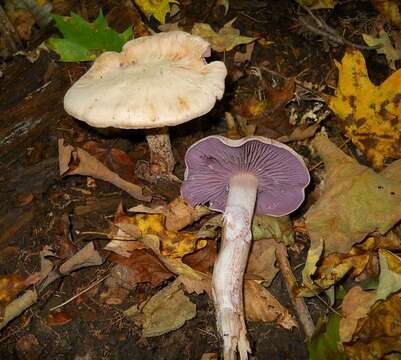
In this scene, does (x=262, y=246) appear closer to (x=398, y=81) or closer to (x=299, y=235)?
(x=299, y=235)

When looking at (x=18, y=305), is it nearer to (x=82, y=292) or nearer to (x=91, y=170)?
(x=82, y=292)

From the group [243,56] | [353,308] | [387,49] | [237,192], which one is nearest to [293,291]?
[353,308]

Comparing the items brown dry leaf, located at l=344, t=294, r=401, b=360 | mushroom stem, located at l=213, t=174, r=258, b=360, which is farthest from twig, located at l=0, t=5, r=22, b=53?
brown dry leaf, located at l=344, t=294, r=401, b=360

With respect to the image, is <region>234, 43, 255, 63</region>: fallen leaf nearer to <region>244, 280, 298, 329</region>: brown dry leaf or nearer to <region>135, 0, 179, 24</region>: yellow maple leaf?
<region>135, 0, 179, 24</region>: yellow maple leaf

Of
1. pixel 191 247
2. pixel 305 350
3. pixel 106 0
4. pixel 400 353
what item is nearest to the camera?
pixel 400 353

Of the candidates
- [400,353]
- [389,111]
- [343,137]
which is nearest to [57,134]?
[343,137]

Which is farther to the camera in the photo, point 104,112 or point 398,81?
point 398,81

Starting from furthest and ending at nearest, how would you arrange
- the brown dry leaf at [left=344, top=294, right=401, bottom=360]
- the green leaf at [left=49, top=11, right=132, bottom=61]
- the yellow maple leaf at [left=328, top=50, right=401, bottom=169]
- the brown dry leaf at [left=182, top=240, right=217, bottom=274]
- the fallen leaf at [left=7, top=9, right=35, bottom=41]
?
the fallen leaf at [left=7, top=9, right=35, bottom=41] < the green leaf at [left=49, top=11, right=132, bottom=61] < the yellow maple leaf at [left=328, top=50, right=401, bottom=169] < the brown dry leaf at [left=182, top=240, right=217, bottom=274] < the brown dry leaf at [left=344, top=294, right=401, bottom=360]
